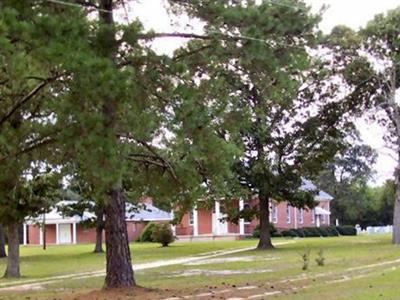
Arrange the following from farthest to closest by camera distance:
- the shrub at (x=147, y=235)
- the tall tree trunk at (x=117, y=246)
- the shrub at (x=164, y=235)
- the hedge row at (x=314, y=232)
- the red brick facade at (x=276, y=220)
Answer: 1. the red brick facade at (x=276, y=220)
2. the hedge row at (x=314, y=232)
3. the shrub at (x=147, y=235)
4. the shrub at (x=164, y=235)
5. the tall tree trunk at (x=117, y=246)

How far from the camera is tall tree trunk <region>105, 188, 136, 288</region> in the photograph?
1777 centimetres

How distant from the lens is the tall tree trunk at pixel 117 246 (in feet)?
58.3

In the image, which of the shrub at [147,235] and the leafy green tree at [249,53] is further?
the shrub at [147,235]

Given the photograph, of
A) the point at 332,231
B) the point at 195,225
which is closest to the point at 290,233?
the point at 332,231

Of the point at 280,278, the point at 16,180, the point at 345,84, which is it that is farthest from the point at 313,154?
the point at 16,180

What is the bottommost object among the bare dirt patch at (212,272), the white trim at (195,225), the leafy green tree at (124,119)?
the bare dirt patch at (212,272)

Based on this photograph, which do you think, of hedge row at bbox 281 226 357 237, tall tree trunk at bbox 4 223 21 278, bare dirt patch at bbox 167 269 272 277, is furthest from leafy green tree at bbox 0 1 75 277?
hedge row at bbox 281 226 357 237

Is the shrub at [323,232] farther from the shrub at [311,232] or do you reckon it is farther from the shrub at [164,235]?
the shrub at [164,235]

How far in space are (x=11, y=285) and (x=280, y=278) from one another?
29.6ft

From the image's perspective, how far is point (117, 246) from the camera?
17875 millimetres

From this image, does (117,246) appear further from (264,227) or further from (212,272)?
(264,227)

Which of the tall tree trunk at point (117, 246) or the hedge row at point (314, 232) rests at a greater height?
the tall tree trunk at point (117, 246)

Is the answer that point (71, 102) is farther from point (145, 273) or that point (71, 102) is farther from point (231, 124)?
point (145, 273)

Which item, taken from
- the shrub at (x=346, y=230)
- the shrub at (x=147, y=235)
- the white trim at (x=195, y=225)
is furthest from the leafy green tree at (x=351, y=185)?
the shrub at (x=147, y=235)
